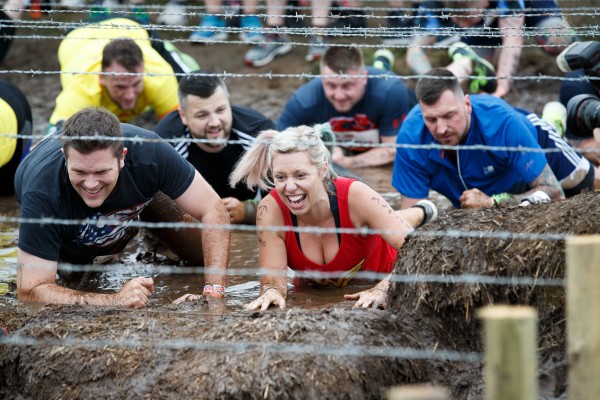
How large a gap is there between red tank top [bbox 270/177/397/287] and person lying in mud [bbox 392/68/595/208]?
110 cm

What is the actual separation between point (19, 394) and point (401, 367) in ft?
6.24

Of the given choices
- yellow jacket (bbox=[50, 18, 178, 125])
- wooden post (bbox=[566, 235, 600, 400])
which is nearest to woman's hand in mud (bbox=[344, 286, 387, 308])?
wooden post (bbox=[566, 235, 600, 400])

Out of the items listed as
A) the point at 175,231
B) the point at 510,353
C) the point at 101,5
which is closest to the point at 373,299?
the point at 175,231

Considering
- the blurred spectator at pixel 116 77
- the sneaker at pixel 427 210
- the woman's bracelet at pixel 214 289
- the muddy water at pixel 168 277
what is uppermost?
the blurred spectator at pixel 116 77

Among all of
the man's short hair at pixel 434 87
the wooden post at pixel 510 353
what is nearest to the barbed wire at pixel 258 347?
the wooden post at pixel 510 353

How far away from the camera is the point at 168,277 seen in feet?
21.9

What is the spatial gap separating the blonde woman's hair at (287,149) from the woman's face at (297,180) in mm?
37

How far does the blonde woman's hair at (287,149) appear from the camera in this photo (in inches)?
218

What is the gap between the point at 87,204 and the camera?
219 inches

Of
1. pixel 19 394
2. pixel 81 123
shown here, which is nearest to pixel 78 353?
pixel 19 394

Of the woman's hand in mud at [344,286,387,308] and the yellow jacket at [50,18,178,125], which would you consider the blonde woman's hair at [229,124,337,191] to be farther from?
the yellow jacket at [50,18,178,125]

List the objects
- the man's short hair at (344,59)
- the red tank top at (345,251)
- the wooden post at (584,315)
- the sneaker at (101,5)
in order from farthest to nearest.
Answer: the sneaker at (101,5) → the man's short hair at (344,59) → the red tank top at (345,251) → the wooden post at (584,315)

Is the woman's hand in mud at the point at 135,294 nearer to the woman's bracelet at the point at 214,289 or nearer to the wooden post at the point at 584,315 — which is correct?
the woman's bracelet at the point at 214,289

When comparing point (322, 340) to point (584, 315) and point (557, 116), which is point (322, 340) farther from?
point (557, 116)
